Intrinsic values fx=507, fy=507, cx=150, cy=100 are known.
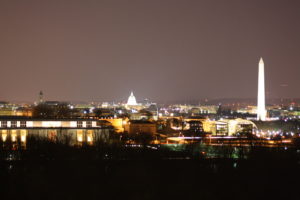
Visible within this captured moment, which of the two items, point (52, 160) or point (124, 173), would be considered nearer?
point (124, 173)

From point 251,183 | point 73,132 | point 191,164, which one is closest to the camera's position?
point 251,183

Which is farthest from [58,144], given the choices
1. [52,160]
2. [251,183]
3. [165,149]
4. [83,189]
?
[251,183]

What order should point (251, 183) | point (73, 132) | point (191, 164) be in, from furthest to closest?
point (73, 132), point (191, 164), point (251, 183)

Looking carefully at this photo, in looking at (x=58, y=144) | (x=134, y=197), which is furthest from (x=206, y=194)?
(x=58, y=144)

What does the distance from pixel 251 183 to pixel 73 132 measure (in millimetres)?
22087

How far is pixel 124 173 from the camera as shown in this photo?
2939cm

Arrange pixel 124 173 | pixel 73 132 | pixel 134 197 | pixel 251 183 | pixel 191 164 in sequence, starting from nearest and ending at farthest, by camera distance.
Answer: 1. pixel 134 197
2. pixel 251 183
3. pixel 124 173
4. pixel 191 164
5. pixel 73 132

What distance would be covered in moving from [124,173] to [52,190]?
20.3 feet

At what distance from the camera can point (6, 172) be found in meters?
28.1

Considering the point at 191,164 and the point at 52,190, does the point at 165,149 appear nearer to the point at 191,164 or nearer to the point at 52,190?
the point at 191,164

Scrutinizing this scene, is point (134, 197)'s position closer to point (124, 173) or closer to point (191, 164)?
point (124, 173)

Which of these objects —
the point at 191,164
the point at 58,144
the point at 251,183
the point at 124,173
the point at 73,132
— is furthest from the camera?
the point at 73,132

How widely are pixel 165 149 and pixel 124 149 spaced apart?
315 centimetres

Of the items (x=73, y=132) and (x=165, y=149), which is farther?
(x=73, y=132)
